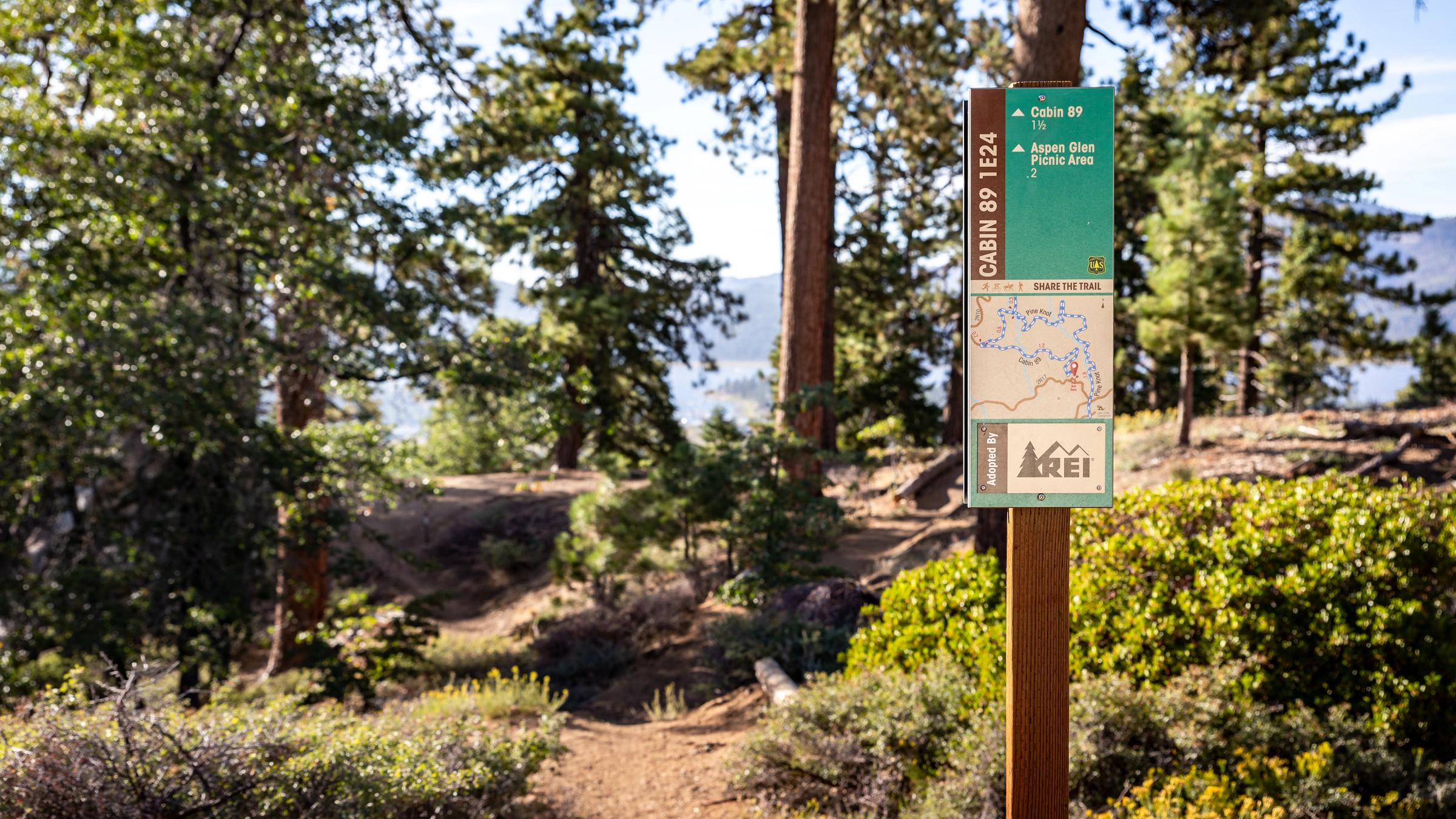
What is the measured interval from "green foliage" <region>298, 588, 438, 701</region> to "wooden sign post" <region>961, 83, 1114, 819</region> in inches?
265

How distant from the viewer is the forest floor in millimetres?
5719

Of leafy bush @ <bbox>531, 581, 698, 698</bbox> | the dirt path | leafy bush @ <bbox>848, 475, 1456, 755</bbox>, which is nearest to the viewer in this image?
leafy bush @ <bbox>848, 475, 1456, 755</bbox>

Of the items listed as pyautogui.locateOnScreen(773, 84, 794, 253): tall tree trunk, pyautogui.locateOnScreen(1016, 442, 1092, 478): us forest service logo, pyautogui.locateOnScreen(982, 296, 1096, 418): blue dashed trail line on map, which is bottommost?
pyautogui.locateOnScreen(1016, 442, 1092, 478): us forest service logo

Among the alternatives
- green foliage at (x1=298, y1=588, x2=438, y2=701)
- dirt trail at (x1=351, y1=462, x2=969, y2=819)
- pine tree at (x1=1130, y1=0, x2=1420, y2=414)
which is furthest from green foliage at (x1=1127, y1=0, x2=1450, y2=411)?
green foliage at (x1=298, y1=588, x2=438, y2=701)

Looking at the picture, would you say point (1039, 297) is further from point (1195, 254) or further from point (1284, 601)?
point (1195, 254)

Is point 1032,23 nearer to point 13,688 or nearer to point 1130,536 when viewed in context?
point 1130,536

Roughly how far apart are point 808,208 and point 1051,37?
462 cm

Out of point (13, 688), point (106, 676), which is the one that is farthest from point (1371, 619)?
point (106, 676)

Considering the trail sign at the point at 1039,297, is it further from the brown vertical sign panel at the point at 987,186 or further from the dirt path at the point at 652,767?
the dirt path at the point at 652,767

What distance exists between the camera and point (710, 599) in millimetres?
11195

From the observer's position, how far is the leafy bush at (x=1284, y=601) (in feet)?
13.8

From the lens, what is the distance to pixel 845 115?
711 inches

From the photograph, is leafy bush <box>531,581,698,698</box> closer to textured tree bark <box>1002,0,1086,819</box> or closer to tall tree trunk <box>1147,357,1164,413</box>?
textured tree bark <box>1002,0,1086,819</box>

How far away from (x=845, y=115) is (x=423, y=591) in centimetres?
1271
